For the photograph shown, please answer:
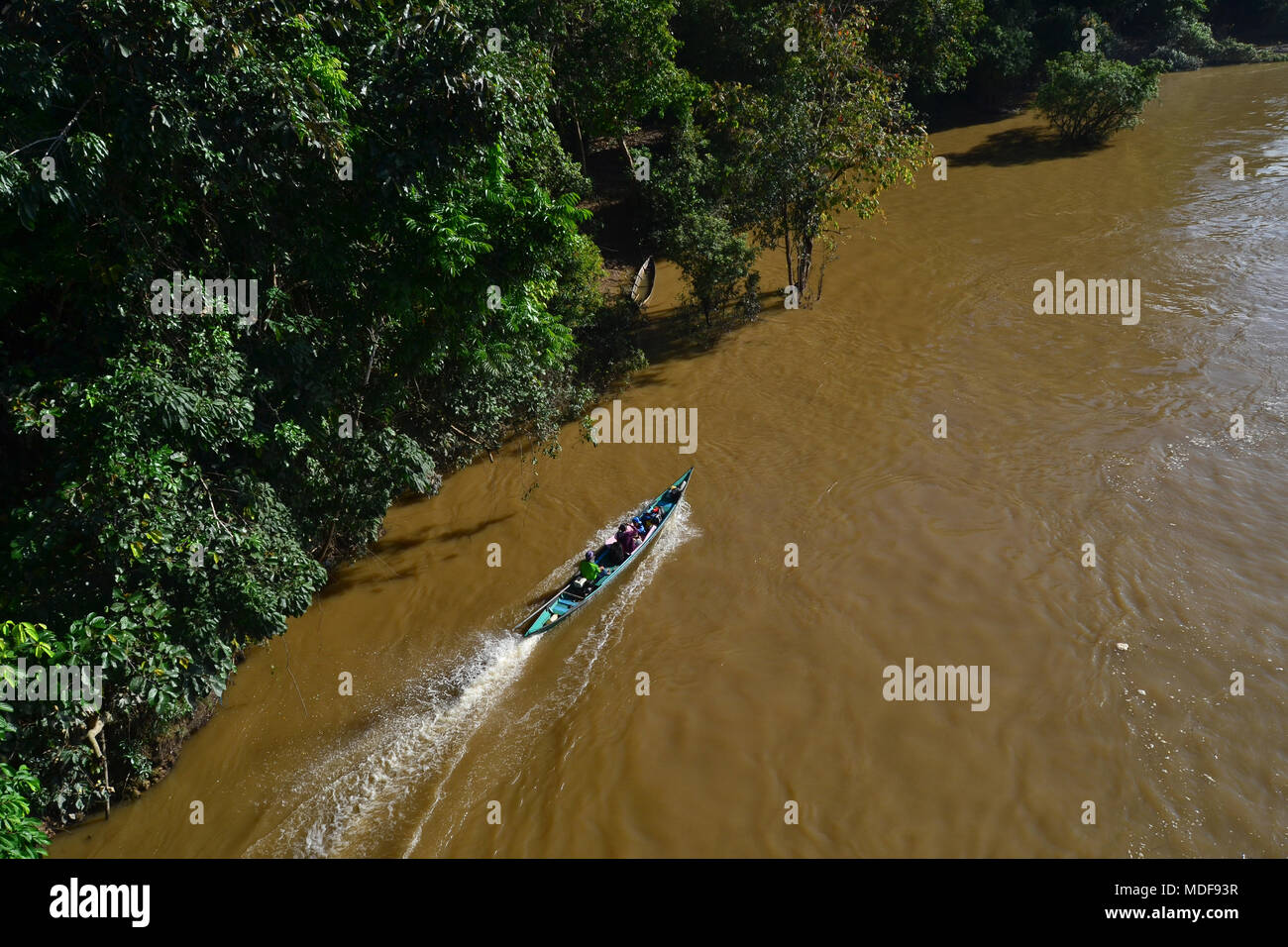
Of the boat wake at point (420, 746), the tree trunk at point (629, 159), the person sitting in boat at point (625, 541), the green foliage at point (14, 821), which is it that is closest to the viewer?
the green foliage at point (14, 821)

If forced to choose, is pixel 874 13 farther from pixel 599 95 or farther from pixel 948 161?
pixel 599 95

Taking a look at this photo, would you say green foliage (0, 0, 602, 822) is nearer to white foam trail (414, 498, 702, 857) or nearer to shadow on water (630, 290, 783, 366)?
white foam trail (414, 498, 702, 857)

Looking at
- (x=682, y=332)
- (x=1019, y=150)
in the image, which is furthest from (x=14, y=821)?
(x=1019, y=150)

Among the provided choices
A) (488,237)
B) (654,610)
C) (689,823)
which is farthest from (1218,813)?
(488,237)

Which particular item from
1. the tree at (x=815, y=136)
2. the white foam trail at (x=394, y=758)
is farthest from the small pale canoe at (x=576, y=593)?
the tree at (x=815, y=136)

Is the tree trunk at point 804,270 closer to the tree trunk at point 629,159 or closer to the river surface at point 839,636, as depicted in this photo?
the river surface at point 839,636

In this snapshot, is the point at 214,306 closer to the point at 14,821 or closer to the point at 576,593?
the point at 14,821
